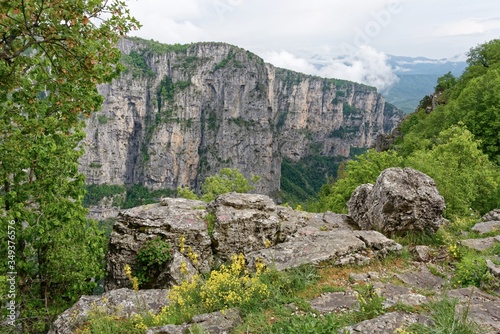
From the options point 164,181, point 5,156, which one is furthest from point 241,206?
point 164,181

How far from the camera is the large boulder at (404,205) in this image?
10.5 meters

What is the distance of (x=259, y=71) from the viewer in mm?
179625

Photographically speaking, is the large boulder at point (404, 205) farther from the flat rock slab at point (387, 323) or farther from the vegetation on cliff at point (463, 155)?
the flat rock slab at point (387, 323)

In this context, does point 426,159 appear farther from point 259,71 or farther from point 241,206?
point 259,71

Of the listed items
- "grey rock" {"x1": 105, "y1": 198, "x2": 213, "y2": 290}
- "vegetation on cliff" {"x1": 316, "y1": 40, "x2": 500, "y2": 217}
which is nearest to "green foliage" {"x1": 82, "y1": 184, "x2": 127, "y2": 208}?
"vegetation on cliff" {"x1": 316, "y1": 40, "x2": 500, "y2": 217}

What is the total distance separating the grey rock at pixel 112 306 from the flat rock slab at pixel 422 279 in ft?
20.1

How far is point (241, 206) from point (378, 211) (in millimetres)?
5008

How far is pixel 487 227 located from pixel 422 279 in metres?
5.38

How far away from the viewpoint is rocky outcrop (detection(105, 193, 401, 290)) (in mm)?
9172

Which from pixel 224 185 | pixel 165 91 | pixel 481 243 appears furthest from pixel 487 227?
pixel 165 91

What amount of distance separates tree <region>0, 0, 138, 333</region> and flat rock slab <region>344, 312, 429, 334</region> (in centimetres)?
760

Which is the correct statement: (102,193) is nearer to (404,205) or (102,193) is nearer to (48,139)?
(48,139)

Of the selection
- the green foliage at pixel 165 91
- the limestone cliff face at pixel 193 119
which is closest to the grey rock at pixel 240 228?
the limestone cliff face at pixel 193 119

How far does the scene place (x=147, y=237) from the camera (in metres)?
11.0
